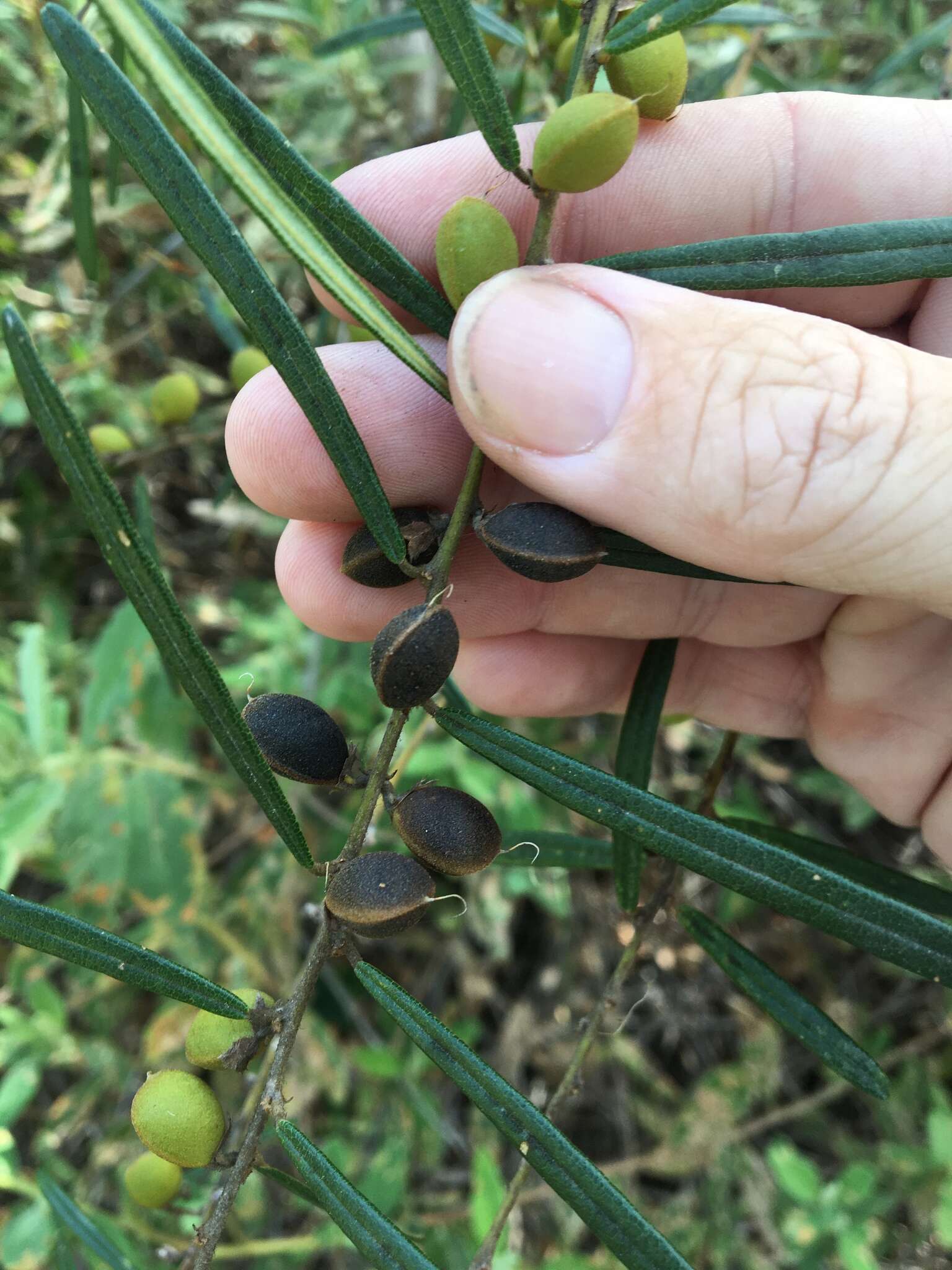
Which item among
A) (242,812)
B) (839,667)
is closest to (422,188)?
(839,667)

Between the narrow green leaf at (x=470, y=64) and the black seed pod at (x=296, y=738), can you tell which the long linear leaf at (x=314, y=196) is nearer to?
the narrow green leaf at (x=470, y=64)

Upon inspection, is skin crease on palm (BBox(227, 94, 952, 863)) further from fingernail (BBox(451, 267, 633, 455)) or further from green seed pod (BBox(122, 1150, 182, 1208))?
green seed pod (BBox(122, 1150, 182, 1208))

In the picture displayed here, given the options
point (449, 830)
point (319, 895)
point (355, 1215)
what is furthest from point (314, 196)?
point (319, 895)

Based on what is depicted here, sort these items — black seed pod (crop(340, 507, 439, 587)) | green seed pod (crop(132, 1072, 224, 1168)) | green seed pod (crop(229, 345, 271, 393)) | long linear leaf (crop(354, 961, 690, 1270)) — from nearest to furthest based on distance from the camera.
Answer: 1. long linear leaf (crop(354, 961, 690, 1270))
2. green seed pod (crop(132, 1072, 224, 1168))
3. black seed pod (crop(340, 507, 439, 587))
4. green seed pod (crop(229, 345, 271, 393))

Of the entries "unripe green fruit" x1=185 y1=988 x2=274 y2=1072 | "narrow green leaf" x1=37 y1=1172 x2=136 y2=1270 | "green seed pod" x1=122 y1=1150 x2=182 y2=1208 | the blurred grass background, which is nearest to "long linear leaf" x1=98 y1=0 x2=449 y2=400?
"unripe green fruit" x1=185 y1=988 x2=274 y2=1072

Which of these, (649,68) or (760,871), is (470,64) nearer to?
(649,68)

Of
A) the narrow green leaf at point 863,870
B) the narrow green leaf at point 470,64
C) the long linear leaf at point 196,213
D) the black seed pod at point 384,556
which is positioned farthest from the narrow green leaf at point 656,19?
the narrow green leaf at point 863,870

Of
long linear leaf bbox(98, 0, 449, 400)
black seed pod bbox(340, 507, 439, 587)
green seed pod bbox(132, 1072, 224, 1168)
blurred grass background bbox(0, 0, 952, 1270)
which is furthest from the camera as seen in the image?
blurred grass background bbox(0, 0, 952, 1270)

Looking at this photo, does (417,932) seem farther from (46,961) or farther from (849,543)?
(849,543)
